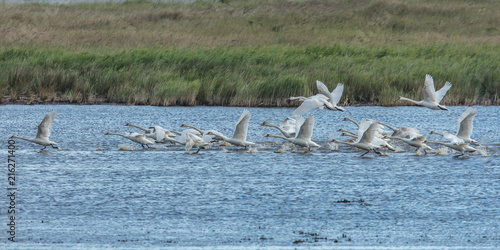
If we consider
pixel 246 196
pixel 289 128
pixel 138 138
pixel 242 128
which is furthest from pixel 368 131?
pixel 138 138

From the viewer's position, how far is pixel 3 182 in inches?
553

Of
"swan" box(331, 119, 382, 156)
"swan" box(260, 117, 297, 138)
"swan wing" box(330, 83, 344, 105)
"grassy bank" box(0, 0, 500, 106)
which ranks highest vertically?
"swan wing" box(330, 83, 344, 105)

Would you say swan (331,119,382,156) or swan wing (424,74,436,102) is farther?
swan wing (424,74,436,102)

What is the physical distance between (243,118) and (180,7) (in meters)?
27.0

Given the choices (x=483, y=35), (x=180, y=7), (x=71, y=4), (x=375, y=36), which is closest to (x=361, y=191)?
(x=375, y=36)

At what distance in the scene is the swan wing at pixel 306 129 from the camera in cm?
1592

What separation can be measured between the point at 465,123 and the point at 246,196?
565cm

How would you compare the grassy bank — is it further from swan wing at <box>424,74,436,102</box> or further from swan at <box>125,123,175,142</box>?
swan at <box>125,123,175,142</box>

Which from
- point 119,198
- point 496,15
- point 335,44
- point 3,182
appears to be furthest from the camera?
point 496,15

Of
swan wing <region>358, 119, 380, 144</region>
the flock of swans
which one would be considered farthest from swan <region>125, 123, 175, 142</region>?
swan wing <region>358, 119, 380, 144</region>

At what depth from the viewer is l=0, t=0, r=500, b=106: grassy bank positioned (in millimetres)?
25094

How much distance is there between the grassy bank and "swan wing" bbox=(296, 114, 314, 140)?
8029 mm

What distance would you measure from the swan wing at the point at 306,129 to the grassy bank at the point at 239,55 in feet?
26.3

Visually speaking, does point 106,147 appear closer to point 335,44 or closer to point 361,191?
point 361,191
